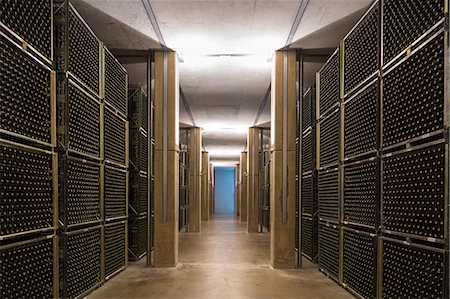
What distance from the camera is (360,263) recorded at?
4.98m

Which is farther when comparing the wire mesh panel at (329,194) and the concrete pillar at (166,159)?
the concrete pillar at (166,159)

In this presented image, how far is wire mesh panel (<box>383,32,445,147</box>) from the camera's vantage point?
10.6ft

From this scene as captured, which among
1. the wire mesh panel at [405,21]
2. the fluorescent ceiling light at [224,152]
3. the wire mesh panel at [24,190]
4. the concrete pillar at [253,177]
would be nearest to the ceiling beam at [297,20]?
the wire mesh panel at [405,21]

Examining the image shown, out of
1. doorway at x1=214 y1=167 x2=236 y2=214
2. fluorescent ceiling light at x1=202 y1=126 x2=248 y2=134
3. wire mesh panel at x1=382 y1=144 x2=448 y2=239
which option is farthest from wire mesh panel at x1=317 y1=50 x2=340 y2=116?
doorway at x1=214 y1=167 x2=236 y2=214

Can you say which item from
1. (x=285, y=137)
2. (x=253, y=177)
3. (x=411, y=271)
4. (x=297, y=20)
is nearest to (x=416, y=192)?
(x=411, y=271)

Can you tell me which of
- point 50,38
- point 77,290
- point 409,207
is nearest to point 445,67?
point 409,207

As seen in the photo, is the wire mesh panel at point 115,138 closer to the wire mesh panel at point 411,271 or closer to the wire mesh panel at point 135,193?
the wire mesh panel at point 135,193

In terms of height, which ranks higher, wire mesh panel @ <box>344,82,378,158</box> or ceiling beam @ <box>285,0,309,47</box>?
ceiling beam @ <box>285,0,309,47</box>

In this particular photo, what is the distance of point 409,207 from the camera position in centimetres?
365

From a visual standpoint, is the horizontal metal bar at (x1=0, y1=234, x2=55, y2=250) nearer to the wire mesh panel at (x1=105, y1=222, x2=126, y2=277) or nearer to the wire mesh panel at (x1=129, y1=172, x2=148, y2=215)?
the wire mesh panel at (x1=105, y1=222, x2=126, y2=277)

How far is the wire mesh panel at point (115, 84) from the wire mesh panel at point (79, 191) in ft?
4.14

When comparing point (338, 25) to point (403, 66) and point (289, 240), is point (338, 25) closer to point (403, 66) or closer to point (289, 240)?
point (403, 66)

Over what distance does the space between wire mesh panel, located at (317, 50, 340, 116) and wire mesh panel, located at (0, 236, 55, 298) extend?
4247 millimetres

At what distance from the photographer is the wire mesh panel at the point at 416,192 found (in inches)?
125
